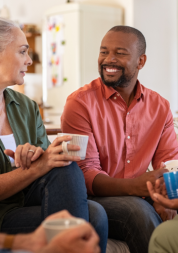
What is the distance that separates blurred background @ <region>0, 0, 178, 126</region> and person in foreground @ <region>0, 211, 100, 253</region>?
3595 millimetres

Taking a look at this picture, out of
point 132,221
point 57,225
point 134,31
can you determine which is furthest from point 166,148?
point 57,225

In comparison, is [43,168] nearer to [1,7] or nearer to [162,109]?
[162,109]

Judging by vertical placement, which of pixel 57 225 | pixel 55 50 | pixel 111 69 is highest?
pixel 55 50

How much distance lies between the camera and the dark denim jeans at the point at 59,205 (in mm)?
1076

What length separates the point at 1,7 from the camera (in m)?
5.84

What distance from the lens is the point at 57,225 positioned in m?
0.69

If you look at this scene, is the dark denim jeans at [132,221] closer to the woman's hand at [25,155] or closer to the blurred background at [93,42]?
the woman's hand at [25,155]

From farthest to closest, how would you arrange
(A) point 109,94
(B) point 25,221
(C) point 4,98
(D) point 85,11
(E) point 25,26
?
(E) point 25,26, (D) point 85,11, (A) point 109,94, (C) point 4,98, (B) point 25,221

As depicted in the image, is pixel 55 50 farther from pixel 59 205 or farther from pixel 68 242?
pixel 68 242

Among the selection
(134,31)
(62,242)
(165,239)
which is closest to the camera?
(62,242)

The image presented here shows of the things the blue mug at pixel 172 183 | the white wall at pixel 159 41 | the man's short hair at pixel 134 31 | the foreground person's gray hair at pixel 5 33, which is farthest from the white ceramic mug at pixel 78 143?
the white wall at pixel 159 41

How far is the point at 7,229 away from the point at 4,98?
0.59 metres

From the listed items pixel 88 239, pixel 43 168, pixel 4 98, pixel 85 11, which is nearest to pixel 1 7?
pixel 85 11

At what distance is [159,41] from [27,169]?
142 inches
